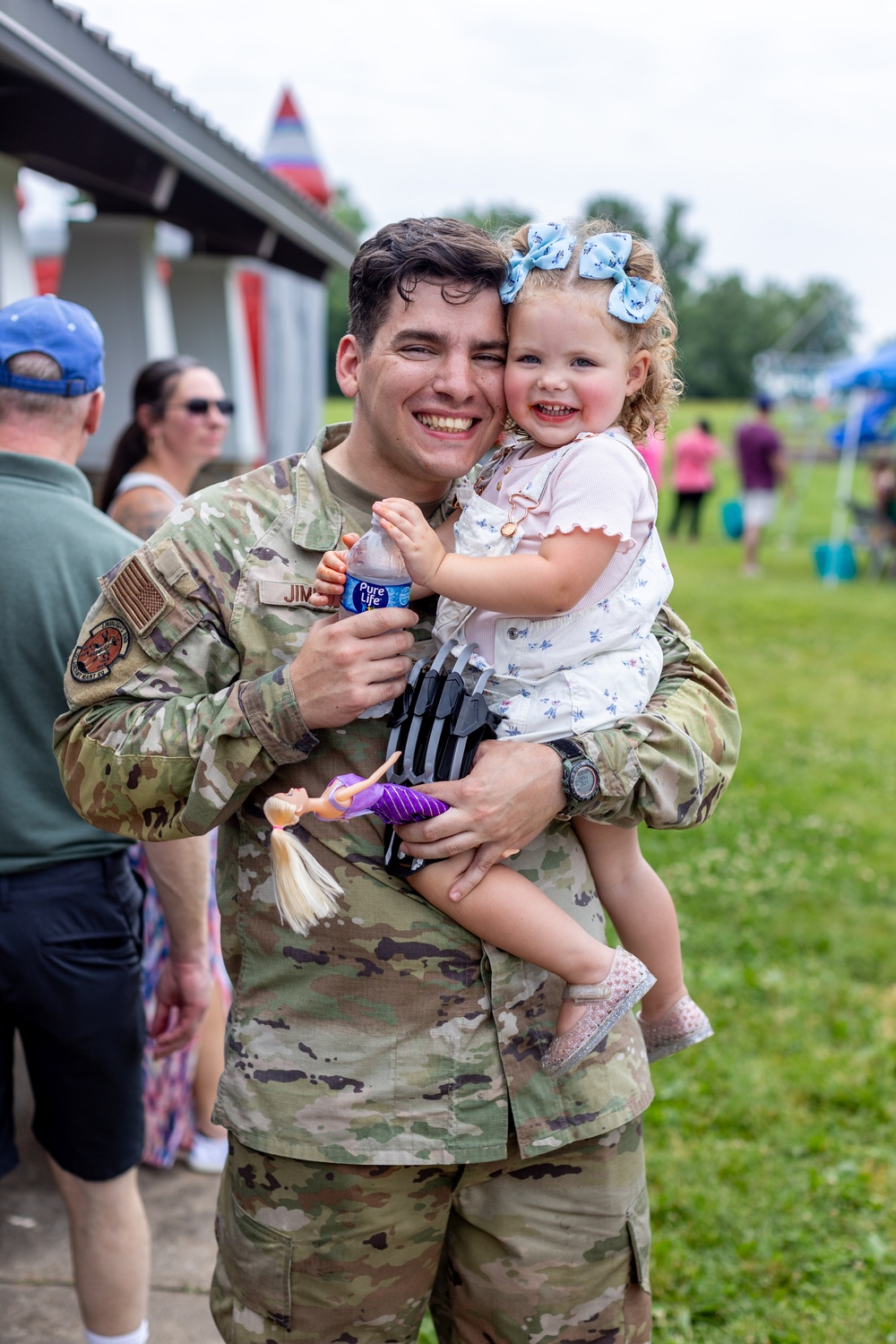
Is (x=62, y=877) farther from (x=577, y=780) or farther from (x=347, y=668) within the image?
(x=577, y=780)

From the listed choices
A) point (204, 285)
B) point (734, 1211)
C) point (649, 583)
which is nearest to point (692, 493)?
point (204, 285)

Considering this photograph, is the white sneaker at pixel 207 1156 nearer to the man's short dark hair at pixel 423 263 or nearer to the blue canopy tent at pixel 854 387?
the man's short dark hair at pixel 423 263

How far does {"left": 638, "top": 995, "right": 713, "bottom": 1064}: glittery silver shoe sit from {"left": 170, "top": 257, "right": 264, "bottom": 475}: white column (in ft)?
20.4

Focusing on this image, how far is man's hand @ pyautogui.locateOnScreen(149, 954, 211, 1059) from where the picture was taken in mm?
2816

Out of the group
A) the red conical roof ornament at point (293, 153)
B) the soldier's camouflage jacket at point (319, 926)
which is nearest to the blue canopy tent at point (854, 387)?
the red conical roof ornament at point (293, 153)

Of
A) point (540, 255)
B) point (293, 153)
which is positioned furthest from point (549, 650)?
point (293, 153)

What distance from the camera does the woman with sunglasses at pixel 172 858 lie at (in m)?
3.38

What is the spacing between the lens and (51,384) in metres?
2.54

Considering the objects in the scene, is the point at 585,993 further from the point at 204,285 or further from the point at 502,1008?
the point at 204,285

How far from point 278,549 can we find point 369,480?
0.22 meters

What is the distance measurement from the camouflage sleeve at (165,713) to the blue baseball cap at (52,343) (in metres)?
0.84

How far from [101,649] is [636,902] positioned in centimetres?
107

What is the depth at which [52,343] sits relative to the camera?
8.23 feet

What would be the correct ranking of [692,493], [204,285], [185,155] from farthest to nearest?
[692,493] < [204,285] < [185,155]
